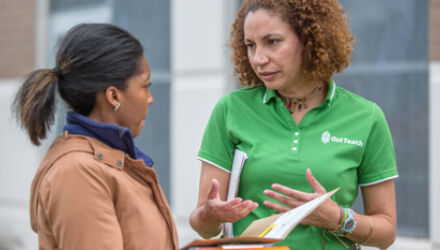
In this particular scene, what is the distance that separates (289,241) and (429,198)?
2119mm

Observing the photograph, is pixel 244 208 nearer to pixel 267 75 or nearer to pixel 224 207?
pixel 224 207

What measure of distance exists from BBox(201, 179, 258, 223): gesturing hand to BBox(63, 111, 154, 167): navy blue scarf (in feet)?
1.09

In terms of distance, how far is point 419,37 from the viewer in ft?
13.3

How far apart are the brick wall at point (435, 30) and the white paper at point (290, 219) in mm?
2276

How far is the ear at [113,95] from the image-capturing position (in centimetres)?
190

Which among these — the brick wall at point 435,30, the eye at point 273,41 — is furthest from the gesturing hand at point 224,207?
the brick wall at point 435,30

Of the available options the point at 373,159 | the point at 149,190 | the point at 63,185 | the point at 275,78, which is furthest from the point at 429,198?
the point at 63,185

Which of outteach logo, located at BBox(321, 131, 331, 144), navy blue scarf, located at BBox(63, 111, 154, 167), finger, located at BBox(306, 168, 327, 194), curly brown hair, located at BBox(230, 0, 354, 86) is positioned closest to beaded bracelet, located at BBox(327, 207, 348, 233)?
finger, located at BBox(306, 168, 327, 194)

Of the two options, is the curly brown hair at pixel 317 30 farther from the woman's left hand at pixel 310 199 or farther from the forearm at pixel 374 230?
the forearm at pixel 374 230

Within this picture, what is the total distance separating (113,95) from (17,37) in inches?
180

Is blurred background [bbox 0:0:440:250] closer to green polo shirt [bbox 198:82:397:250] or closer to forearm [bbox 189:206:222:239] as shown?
green polo shirt [bbox 198:82:397:250]

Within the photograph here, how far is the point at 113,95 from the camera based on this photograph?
192cm

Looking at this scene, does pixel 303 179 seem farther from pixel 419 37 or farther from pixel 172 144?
pixel 172 144

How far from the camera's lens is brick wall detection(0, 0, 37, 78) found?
5.98 metres
